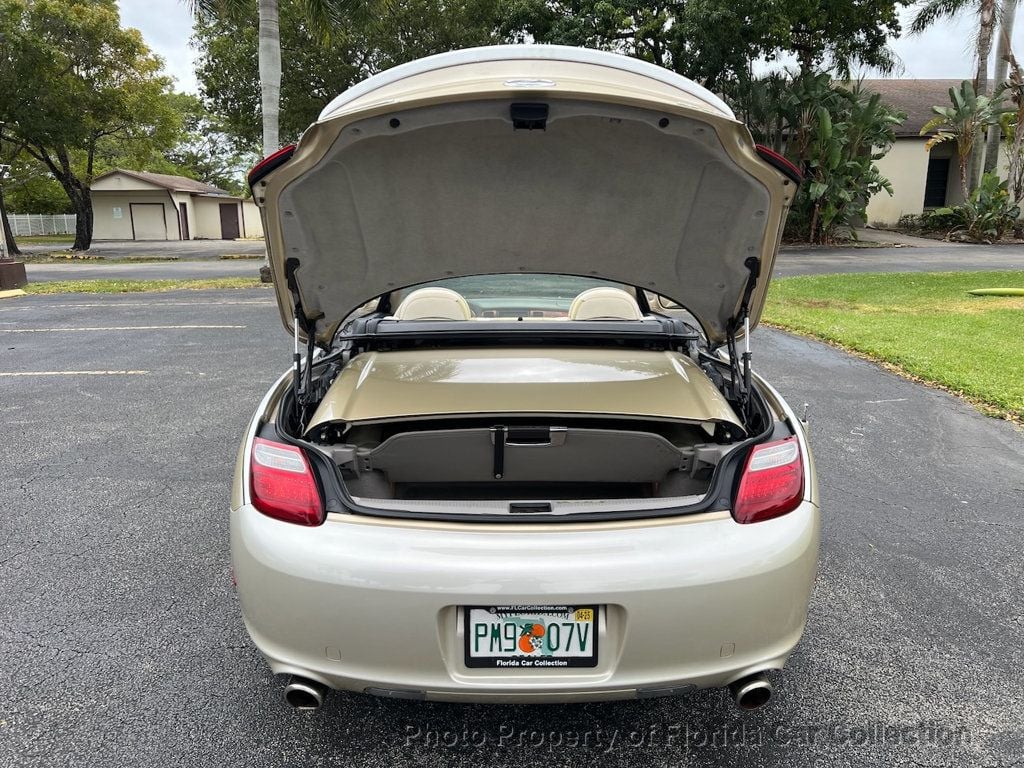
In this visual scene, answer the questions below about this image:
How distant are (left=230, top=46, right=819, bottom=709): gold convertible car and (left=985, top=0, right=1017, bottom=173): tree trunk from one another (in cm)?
2731

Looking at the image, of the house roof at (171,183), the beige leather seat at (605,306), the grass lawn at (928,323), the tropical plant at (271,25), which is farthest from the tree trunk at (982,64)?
the house roof at (171,183)

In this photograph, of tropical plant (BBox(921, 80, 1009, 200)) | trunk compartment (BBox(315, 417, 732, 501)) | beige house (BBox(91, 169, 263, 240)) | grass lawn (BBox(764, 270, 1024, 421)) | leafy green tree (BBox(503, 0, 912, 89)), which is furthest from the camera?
beige house (BBox(91, 169, 263, 240))

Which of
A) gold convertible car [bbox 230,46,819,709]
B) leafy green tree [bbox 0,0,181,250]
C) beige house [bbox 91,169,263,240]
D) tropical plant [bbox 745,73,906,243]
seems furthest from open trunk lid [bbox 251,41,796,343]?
beige house [bbox 91,169,263,240]

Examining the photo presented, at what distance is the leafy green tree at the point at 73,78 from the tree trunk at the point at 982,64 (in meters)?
28.9

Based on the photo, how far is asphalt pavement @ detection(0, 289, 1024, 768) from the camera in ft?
6.61

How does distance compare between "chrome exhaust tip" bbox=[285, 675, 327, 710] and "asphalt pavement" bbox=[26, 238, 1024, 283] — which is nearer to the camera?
"chrome exhaust tip" bbox=[285, 675, 327, 710]

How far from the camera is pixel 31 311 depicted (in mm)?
11430

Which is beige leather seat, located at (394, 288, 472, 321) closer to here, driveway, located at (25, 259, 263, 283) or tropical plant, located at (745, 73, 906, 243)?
driveway, located at (25, 259, 263, 283)

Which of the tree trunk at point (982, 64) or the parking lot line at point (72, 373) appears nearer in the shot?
the parking lot line at point (72, 373)

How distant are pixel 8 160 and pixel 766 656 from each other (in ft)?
119

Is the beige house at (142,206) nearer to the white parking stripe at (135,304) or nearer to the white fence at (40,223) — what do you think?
the white fence at (40,223)

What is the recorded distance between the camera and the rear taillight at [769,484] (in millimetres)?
1853

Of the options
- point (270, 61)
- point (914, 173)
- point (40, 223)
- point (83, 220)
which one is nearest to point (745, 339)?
point (270, 61)

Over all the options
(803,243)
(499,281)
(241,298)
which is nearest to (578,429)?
(499,281)
